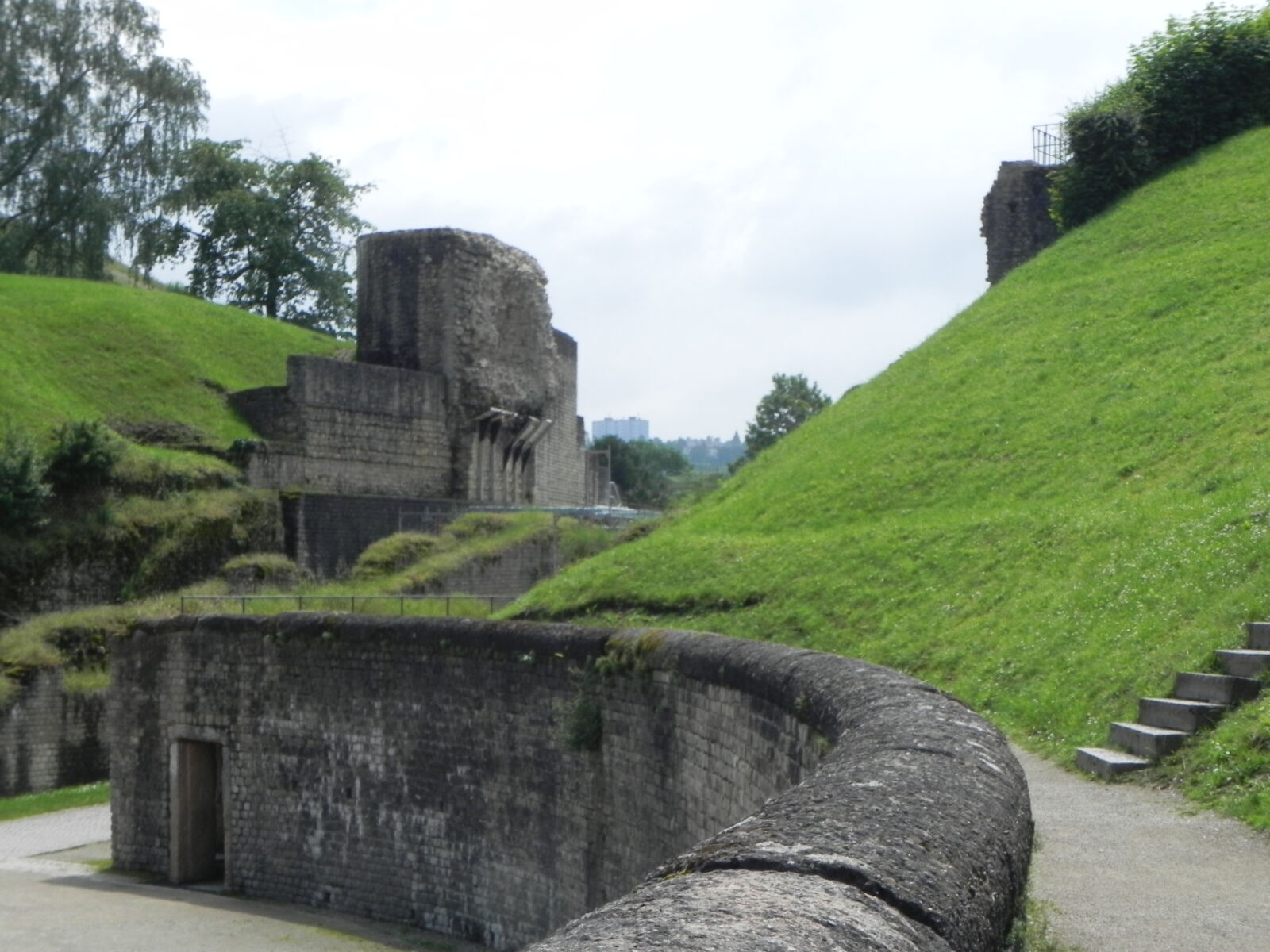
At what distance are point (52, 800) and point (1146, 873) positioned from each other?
21.2 m

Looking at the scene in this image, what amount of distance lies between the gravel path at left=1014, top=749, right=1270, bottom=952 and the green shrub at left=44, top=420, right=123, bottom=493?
79.7 ft

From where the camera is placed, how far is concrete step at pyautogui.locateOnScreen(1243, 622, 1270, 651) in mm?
8906

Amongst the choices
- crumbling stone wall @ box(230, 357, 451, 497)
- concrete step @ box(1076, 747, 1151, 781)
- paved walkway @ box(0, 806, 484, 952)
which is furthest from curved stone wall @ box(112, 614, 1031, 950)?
crumbling stone wall @ box(230, 357, 451, 497)

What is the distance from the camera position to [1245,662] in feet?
28.6

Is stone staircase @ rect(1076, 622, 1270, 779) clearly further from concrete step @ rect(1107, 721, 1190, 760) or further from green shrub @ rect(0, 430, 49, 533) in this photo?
green shrub @ rect(0, 430, 49, 533)

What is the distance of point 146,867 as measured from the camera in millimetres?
19297

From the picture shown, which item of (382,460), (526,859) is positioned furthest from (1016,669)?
(382,460)

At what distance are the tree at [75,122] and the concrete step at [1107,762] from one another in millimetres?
42936

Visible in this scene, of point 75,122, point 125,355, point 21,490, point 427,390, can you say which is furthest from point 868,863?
point 75,122

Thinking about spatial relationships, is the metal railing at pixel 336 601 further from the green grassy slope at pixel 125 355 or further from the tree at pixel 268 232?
the tree at pixel 268 232

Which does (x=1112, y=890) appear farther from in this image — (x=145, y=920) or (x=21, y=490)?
(x=21, y=490)

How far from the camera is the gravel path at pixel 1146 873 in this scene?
4668 millimetres

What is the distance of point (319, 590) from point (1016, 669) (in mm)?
17041

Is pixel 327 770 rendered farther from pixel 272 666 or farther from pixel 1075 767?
pixel 1075 767
